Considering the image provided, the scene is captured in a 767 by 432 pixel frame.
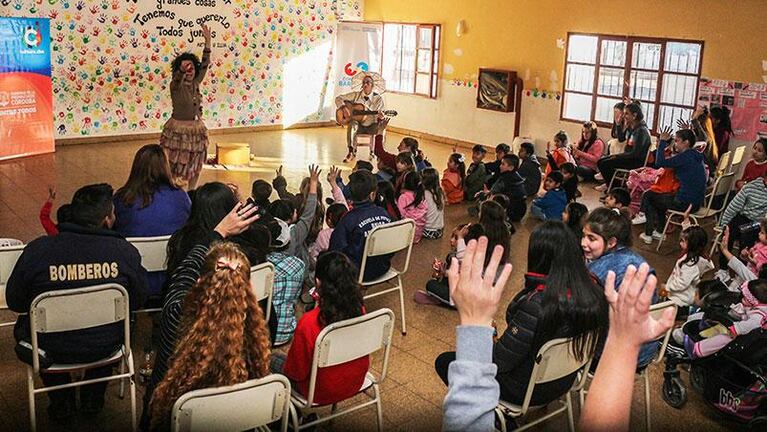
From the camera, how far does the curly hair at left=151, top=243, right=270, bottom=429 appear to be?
2600 millimetres

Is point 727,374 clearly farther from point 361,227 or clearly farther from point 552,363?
point 361,227

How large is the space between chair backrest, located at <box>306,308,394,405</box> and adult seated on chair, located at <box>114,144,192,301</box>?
1823 mm

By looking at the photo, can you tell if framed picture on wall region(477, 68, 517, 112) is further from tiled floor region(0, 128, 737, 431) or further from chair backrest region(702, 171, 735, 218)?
chair backrest region(702, 171, 735, 218)

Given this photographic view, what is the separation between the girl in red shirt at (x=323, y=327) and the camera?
336 centimetres

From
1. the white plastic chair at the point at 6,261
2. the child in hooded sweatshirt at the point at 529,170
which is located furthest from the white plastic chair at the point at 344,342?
the child in hooded sweatshirt at the point at 529,170

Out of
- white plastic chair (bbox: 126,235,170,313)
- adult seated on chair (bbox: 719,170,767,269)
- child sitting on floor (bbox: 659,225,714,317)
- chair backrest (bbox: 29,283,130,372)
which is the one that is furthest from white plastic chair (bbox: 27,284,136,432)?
adult seated on chair (bbox: 719,170,767,269)

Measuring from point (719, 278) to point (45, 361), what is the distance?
421 centimetres

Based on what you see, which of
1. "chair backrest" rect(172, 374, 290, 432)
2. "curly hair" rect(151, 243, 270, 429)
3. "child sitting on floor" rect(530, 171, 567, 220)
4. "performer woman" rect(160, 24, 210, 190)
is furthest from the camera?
"performer woman" rect(160, 24, 210, 190)

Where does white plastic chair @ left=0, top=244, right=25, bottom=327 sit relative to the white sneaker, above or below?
above

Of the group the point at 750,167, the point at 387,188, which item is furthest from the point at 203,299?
the point at 750,167

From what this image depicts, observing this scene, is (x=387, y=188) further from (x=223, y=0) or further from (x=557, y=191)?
(x=223, y=0)

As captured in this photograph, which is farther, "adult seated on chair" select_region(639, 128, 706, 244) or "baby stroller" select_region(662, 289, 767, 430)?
"adult seated on chair" select_region(639, 128, 706, 244)

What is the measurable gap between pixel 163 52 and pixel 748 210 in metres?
8.75

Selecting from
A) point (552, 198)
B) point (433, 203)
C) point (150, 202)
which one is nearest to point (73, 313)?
point (150, 202)
